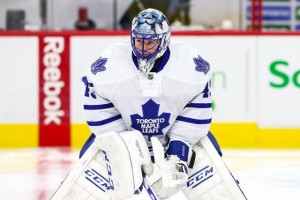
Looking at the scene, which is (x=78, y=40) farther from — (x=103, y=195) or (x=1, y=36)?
(x=103, y=195)

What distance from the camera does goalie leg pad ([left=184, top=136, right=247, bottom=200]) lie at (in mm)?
3492

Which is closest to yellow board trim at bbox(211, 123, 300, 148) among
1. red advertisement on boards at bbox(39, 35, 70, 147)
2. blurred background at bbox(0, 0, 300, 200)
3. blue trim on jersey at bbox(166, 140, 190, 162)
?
blurred background at bbox(0, 0, 300, 200)

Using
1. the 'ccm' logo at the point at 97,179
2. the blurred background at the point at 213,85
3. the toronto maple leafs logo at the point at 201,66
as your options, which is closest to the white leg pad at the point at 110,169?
the 'ccm' logo at the point at 97,179

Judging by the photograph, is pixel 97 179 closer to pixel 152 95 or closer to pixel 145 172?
pixel 145 172

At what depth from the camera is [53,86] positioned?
7.37m

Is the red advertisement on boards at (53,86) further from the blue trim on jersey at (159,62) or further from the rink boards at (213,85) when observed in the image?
the blue trim on jersey at (159,62)

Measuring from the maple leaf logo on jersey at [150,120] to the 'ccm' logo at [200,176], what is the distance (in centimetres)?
20

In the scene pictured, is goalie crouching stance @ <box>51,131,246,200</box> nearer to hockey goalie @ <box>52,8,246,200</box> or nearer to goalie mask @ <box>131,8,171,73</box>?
hockey goalie @ <box>52,8,246,200</box>

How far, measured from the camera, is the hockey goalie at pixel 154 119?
3.43m

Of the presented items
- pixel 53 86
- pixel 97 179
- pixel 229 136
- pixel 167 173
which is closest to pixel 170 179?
pixel 167 173

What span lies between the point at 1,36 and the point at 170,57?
3.93 m

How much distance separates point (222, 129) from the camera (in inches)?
288

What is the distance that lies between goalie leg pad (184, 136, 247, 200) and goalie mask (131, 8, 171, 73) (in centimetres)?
38

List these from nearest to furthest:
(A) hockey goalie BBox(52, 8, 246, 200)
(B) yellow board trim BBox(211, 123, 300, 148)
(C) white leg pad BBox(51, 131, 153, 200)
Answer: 1. (C) white leg pad BBox(51, 131, 153, 200)
2. (A) hockey goalie BBox(52, 8, 246, 200)
3. (B) yellow board trim BBox(211, 123, 300, 148)
